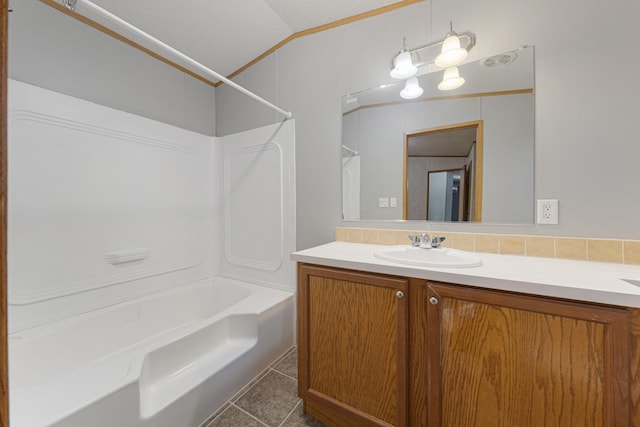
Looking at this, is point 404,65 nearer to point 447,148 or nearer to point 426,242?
point 447,148

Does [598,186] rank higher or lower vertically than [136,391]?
higher

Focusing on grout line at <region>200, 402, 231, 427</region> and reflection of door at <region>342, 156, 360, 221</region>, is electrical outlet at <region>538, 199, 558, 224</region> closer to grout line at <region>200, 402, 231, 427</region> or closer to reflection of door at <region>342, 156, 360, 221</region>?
reflection of door at <region>342, 156, 360, 221</region>

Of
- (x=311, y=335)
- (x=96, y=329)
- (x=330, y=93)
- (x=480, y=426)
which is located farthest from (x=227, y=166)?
(x=480, y=426)

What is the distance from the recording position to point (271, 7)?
164 cm

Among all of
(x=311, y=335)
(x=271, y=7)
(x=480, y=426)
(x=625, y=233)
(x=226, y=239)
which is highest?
(x=271, y=7)

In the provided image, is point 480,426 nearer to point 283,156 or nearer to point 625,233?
point 625,233

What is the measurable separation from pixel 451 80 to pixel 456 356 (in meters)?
1.40

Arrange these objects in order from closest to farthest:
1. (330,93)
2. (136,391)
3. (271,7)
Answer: (136,391) < (271,7) < (330,93)

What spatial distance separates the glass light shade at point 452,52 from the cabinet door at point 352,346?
1257 millimetres

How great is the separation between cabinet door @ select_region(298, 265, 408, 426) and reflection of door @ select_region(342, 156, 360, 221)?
2.06 ft

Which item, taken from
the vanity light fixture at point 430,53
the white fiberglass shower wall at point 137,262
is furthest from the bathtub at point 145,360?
the vanity light fixture at point 430,53

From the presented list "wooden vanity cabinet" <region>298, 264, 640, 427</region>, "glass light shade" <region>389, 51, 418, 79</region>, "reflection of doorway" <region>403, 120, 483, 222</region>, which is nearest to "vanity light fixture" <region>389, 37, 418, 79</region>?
"glass light shade" <region>389, 51, 418, 79</region>

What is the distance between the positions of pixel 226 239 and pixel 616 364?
7.93ft

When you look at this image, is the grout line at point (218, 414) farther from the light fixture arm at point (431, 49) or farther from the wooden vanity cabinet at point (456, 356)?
the light fixture arm at point (431, 49)
